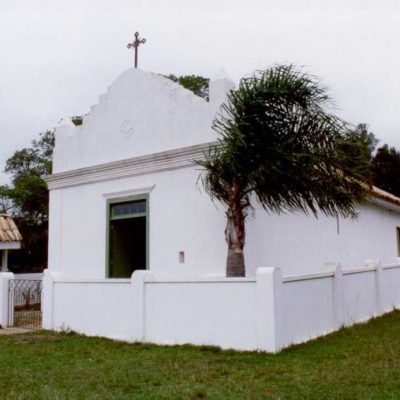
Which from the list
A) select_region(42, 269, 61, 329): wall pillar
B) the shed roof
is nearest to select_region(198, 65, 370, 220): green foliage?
select_region(42, 269, 61, 329): wall pillar

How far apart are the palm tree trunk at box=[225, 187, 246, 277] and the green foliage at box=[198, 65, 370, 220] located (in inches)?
6.9

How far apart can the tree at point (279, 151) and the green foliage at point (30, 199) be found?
1768 centimetres

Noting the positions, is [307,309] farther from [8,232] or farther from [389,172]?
[389,172]

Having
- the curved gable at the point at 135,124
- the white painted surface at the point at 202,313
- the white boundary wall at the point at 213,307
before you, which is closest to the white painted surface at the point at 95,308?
the white boundary wall at the point at 213,307

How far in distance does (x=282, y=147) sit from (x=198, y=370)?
379cm

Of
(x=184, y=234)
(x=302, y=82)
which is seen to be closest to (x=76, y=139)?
(x=184, y=234)

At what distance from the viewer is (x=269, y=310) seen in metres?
8.17

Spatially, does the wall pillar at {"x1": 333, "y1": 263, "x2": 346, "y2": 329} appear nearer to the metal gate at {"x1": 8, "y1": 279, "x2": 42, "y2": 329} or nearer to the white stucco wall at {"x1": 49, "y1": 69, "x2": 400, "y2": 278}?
the white stucco wall at {"x1": 49, "y1": 69, "x2": 400, "y2": 278}

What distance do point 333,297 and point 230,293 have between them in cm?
264

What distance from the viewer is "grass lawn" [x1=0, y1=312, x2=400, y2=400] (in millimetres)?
5891

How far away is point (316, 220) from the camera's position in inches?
514

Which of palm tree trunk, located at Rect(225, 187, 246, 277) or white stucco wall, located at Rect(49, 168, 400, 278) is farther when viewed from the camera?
white stucco wall, located at Rect(49, 168, 400, 278)

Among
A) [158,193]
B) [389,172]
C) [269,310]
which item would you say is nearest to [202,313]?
[269,310]

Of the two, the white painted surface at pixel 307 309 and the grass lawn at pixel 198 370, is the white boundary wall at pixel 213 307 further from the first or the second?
the grass lawn at pixel 198 370
